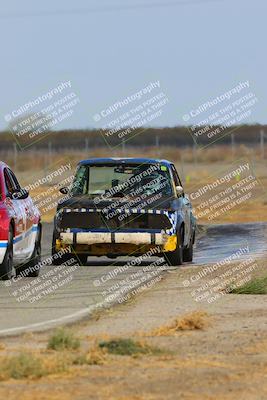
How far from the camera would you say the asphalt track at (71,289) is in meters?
14.2

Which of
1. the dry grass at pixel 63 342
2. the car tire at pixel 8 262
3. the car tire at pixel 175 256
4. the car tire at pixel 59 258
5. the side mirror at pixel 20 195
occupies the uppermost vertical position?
the dry grass at pixel 63 342

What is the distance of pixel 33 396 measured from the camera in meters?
8.95

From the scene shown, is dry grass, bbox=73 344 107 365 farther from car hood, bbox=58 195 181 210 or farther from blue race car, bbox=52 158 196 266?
car hood, bbox=58 195 181 210

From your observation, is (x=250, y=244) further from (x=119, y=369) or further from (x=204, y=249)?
(x=119, y=369)

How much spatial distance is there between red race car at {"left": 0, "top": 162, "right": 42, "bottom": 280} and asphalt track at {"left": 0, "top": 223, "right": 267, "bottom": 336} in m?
0.29

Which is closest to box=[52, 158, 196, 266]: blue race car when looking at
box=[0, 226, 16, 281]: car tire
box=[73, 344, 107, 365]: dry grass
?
box=[0, 226, 16, 281]: car tire

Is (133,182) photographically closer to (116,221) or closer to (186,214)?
(116,221)

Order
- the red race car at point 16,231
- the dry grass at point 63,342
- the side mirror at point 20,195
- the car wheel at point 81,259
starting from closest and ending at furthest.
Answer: the dry grass at point 63,342 → the red race car at point 16,231 → the side mirror at point 20,195 → the car wheel at point 81,259

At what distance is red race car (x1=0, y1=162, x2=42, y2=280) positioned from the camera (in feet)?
59.9

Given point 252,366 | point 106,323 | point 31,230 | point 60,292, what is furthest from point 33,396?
point 31,230

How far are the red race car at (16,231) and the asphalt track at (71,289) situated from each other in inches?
11.6

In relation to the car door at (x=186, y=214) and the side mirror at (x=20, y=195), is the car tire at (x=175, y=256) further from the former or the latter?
the side mirror at (x=20, y=195)

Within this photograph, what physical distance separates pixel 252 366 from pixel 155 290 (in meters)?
7.29

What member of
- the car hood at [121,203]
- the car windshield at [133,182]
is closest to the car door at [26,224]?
the car hood at [121,203]
